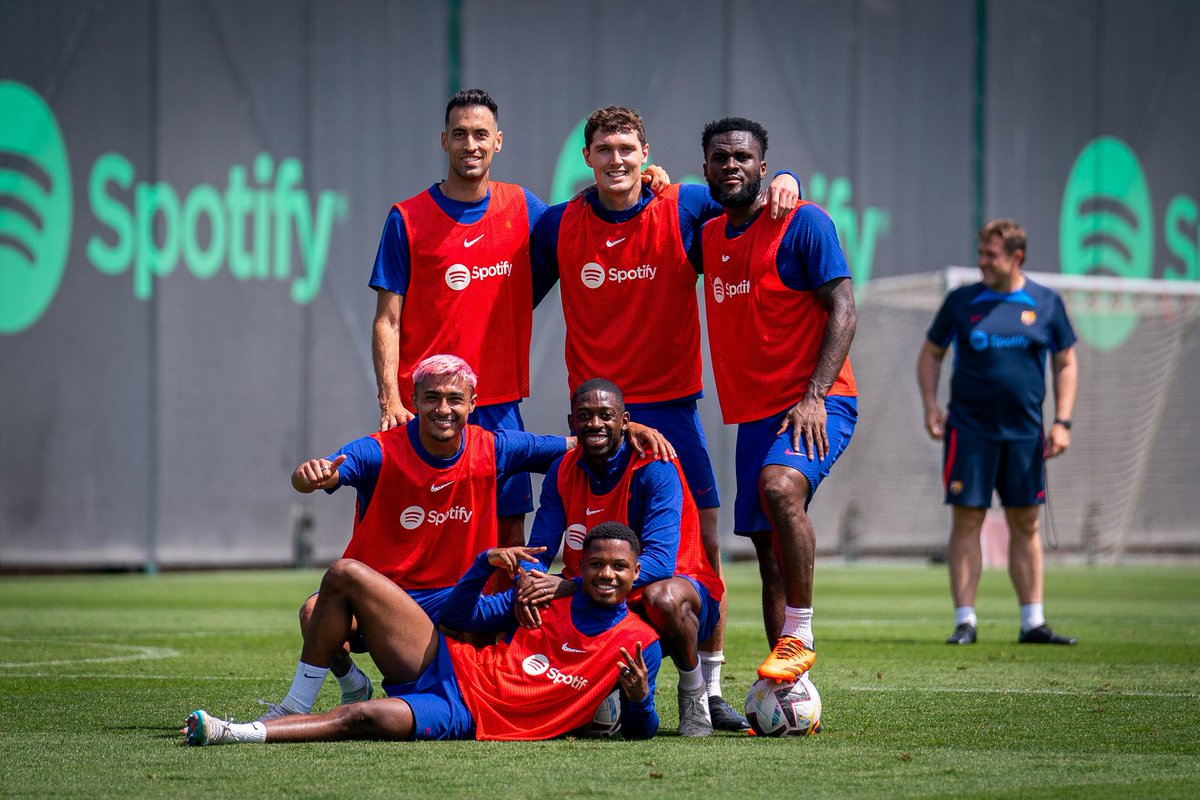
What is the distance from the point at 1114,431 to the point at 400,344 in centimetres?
1398

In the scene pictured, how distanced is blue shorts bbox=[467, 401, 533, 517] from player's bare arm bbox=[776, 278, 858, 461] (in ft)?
3.43

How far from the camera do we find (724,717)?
567cm

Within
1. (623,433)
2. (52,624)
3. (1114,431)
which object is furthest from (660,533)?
(1114,431)

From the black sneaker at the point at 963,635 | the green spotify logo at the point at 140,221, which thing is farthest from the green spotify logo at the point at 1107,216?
the black sneaker at the point at 963,635

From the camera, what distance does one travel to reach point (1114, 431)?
18812 mm

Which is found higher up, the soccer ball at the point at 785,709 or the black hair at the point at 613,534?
the black hair at the point at 613,534

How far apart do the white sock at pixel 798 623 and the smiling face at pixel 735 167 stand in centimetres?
145

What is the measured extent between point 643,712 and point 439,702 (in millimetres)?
638

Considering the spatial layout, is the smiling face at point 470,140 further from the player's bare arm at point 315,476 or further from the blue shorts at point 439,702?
the blue shorts at point 439,702

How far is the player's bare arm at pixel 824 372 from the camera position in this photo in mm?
5645

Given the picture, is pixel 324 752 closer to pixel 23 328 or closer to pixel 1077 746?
pixel 1077 746

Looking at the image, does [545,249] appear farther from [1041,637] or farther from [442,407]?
[1041,637]

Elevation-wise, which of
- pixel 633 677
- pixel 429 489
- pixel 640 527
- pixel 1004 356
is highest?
pixel 1004 356

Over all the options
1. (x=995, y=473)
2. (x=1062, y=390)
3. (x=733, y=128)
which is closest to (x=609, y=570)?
(x=733, y=128)
